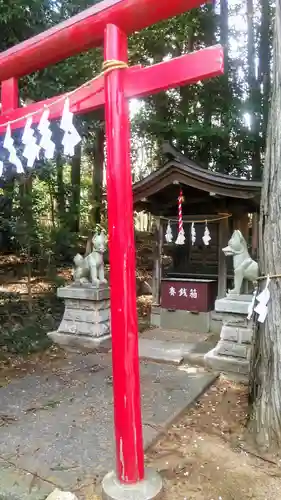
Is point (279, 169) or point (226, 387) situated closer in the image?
point (279, 169)

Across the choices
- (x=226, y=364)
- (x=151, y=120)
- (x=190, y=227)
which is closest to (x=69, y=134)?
(x=226, y=364)

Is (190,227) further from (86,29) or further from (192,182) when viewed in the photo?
(86,29)

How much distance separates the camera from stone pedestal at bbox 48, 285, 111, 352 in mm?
6531

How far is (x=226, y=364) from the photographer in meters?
5.32

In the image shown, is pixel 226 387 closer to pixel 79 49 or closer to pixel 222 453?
pixel 222 453

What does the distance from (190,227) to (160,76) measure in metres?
5.81

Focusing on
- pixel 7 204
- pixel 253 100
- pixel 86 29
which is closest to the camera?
pixel 86 29

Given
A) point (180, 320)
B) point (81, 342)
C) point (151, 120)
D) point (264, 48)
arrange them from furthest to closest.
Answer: point (264, 48) < point (151, 120) < point (180, 320) < point (81, 342)

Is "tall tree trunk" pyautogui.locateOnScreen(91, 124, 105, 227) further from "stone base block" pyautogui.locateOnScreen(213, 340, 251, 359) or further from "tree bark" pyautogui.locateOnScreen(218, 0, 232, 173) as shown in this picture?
"stone base block" pyautogui.locateOnScreen(213, 340, 251, 359)

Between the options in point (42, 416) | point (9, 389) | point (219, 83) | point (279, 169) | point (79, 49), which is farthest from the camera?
point (219, 83)

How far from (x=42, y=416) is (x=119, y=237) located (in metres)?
2.48

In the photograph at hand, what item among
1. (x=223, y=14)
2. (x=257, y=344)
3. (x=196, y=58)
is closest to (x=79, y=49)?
(x=196, y=58)

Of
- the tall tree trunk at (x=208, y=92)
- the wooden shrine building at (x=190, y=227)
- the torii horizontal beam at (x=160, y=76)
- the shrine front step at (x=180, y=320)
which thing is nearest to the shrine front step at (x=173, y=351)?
the shrine front step at (x=180, y=320)

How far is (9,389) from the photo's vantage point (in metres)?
4.92
